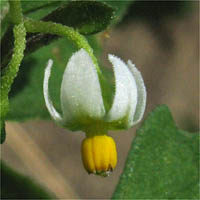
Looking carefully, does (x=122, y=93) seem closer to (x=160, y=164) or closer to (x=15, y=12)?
(x=15, y=12)

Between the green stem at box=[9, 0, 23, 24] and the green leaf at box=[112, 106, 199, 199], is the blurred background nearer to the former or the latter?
the green leaf at box=[112, 106, 199, 199]

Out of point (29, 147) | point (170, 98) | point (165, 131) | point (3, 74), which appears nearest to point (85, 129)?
point (3, 74)

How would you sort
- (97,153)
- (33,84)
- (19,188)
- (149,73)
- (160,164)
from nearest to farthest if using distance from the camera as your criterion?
(97,153) < (160,164) < (33,84) < (19,188) < (149,73)

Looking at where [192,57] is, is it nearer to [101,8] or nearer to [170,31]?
[170,31]

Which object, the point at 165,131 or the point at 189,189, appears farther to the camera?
the point at 165,131

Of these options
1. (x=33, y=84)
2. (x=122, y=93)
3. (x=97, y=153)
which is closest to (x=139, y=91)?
(x=122, y=93)
